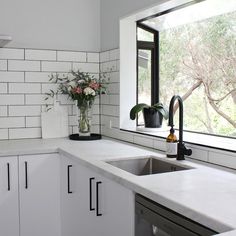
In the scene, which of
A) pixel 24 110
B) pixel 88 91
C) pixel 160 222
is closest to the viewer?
pixel 160 222

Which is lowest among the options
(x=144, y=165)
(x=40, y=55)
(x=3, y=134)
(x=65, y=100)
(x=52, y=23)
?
(x=144, y=165)

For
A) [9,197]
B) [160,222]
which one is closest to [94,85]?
[9,197]

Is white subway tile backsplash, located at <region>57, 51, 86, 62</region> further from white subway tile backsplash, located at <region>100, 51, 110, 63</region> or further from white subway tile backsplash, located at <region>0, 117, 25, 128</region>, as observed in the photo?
white subway tile backsplash, located at <region>0, 117, 25, 128</region>

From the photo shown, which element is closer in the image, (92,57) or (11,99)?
(11,99)

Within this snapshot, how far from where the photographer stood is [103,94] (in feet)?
9.88

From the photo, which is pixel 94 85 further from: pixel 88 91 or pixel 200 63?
pixel 200 63

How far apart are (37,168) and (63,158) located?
19 cm

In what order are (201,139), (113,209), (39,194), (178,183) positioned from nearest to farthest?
(178,183)
(113,209)
(201,139)
(39,194)

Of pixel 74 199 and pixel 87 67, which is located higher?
pixel 87 67

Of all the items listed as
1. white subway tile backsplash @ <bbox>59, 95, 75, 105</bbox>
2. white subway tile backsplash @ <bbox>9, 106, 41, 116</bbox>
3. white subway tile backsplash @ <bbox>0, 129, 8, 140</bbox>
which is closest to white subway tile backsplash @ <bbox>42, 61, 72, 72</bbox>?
white subway tile backsplash @ <bbox>59, 95, 75, 105</bbox>

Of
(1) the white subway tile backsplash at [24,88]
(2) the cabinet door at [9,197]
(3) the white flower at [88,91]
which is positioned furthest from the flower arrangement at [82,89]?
(2) the cabinet door at [9,197]

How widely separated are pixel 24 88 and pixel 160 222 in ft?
6.14

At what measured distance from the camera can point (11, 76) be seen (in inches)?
108

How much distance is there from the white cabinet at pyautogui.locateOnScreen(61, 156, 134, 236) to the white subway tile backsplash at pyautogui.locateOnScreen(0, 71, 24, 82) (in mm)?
835
